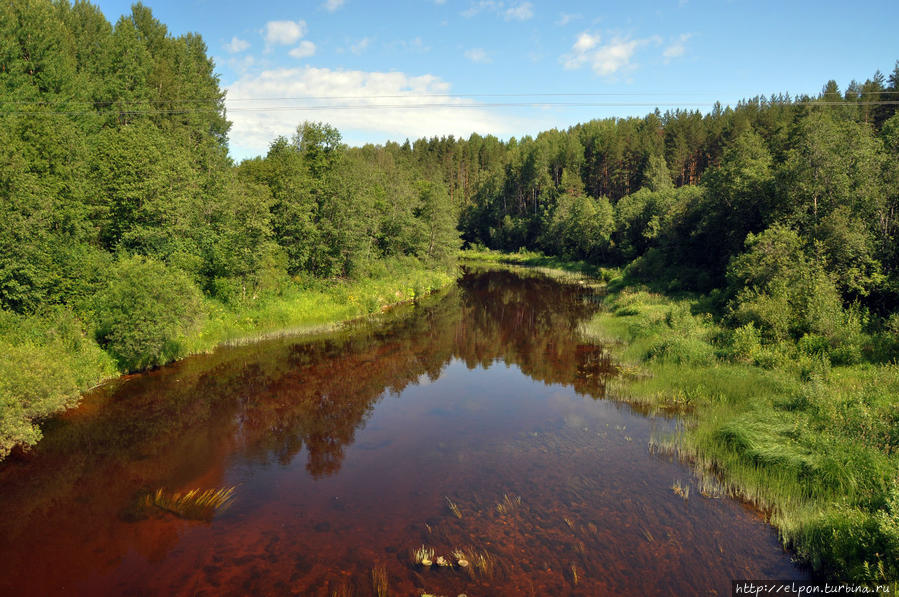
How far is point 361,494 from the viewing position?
13.3 m

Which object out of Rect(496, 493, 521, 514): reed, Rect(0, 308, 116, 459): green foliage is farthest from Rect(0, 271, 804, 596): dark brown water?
Rect(0, 308, 116, 459): green foliage

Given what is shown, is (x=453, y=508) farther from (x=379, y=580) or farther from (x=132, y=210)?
(x=132, y=210)

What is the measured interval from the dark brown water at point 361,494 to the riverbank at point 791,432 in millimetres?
891

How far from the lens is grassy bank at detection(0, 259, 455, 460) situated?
1402cm

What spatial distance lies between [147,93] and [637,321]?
151 feet

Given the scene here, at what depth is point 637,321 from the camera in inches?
1156

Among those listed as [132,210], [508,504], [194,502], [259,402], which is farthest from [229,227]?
[508,504]

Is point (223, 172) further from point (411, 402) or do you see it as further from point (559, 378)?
point (559, 378)

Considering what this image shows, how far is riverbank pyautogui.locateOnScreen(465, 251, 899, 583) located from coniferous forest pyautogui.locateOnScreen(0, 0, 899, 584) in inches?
22.9

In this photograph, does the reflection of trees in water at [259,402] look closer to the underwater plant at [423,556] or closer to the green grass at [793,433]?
the green grass at [793,433]

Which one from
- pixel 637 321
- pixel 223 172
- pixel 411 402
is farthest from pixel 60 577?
pixel 223 172

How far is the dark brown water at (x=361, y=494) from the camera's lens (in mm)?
9891

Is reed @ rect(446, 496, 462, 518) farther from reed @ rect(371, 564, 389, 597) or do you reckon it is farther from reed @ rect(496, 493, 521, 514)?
reed @ rect(371, 564, 389, 597)

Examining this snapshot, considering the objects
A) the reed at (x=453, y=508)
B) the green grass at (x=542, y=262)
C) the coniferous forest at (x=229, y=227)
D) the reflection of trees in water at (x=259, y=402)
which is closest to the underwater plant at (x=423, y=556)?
the reed at (x=453, y=508)
